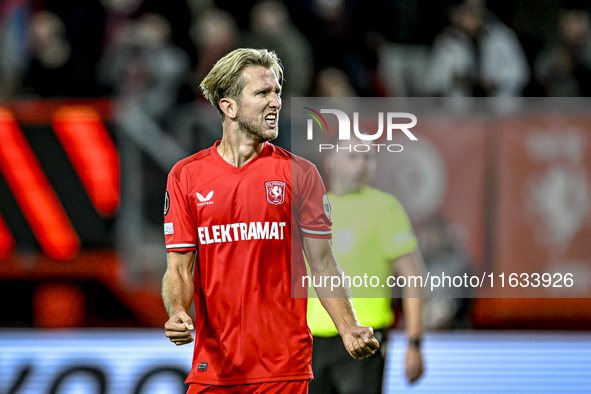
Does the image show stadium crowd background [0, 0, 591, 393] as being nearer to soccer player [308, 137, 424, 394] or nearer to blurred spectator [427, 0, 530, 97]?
blurred spectator [427, 0, 530, 97]

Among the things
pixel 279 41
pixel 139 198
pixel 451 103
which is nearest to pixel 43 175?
pixel 139 198

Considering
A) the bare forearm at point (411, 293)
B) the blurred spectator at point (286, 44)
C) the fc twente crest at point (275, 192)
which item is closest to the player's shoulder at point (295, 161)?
the fc twente crest at point (275, 192)

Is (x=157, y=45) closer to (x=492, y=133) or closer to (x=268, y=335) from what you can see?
(x=492, y=133)

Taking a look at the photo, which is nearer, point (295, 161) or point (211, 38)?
point (295, 161)

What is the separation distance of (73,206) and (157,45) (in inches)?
80.6

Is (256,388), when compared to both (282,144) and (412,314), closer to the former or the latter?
(412,314)

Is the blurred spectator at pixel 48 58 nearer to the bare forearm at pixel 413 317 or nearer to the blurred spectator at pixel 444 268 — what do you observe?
the blurred spectator at pixel 444 268

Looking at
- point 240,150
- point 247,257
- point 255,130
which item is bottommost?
point 247,257

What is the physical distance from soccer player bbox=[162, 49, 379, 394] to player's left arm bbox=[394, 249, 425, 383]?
1309 mm

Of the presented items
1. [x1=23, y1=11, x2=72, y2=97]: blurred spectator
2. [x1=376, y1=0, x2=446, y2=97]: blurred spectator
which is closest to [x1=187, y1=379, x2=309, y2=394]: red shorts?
[x1=376, y1=0, x2=446, y2=97]: blurred spectator

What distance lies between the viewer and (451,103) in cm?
764

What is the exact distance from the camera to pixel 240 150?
376cm

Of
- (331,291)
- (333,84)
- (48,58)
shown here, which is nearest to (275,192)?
(331,291)

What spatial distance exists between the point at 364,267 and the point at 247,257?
4.66ft
